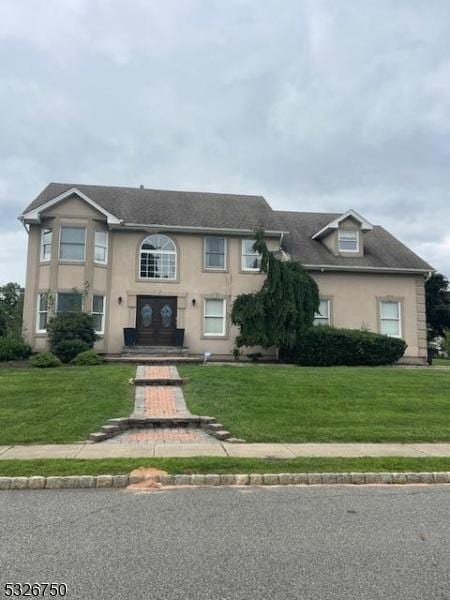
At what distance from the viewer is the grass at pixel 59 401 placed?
9.77m

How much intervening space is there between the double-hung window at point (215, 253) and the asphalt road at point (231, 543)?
16.0 m

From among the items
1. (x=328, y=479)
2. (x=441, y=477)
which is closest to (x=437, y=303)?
(x=441, y=477)

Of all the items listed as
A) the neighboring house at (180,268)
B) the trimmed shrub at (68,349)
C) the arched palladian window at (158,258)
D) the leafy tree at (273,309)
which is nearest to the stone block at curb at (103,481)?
the trimmed shrub at (68,349)

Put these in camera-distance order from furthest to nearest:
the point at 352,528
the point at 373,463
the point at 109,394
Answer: the point at 109,394
the point at 373,463
the point at 352,528

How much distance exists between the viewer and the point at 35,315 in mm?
20484

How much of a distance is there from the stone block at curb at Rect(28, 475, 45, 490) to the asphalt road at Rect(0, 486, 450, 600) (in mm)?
196

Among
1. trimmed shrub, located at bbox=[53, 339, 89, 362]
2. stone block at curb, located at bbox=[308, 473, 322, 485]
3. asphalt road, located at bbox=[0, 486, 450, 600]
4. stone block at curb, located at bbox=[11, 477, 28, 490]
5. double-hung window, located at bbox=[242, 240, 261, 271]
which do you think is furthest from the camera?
double-hung window, located at bbox=[242, 240, 261, 271]

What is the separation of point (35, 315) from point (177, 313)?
603 cm

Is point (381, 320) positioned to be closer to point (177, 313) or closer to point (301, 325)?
point (301, 325)

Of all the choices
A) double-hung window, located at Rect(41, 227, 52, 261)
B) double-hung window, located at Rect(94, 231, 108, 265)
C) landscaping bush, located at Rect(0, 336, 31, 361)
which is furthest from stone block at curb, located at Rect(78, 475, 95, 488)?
double-hung window, located at Rect(41, 227, 52, 261)

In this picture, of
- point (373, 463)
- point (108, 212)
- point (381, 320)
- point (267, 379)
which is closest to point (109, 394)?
point (267, 379)

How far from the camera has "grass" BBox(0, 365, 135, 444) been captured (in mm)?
9773

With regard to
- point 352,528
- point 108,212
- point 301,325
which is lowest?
point 352,528

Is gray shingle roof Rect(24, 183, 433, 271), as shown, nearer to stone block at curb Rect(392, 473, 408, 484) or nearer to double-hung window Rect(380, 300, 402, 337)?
double-hung window Rect(380, 300, 402, 337)
